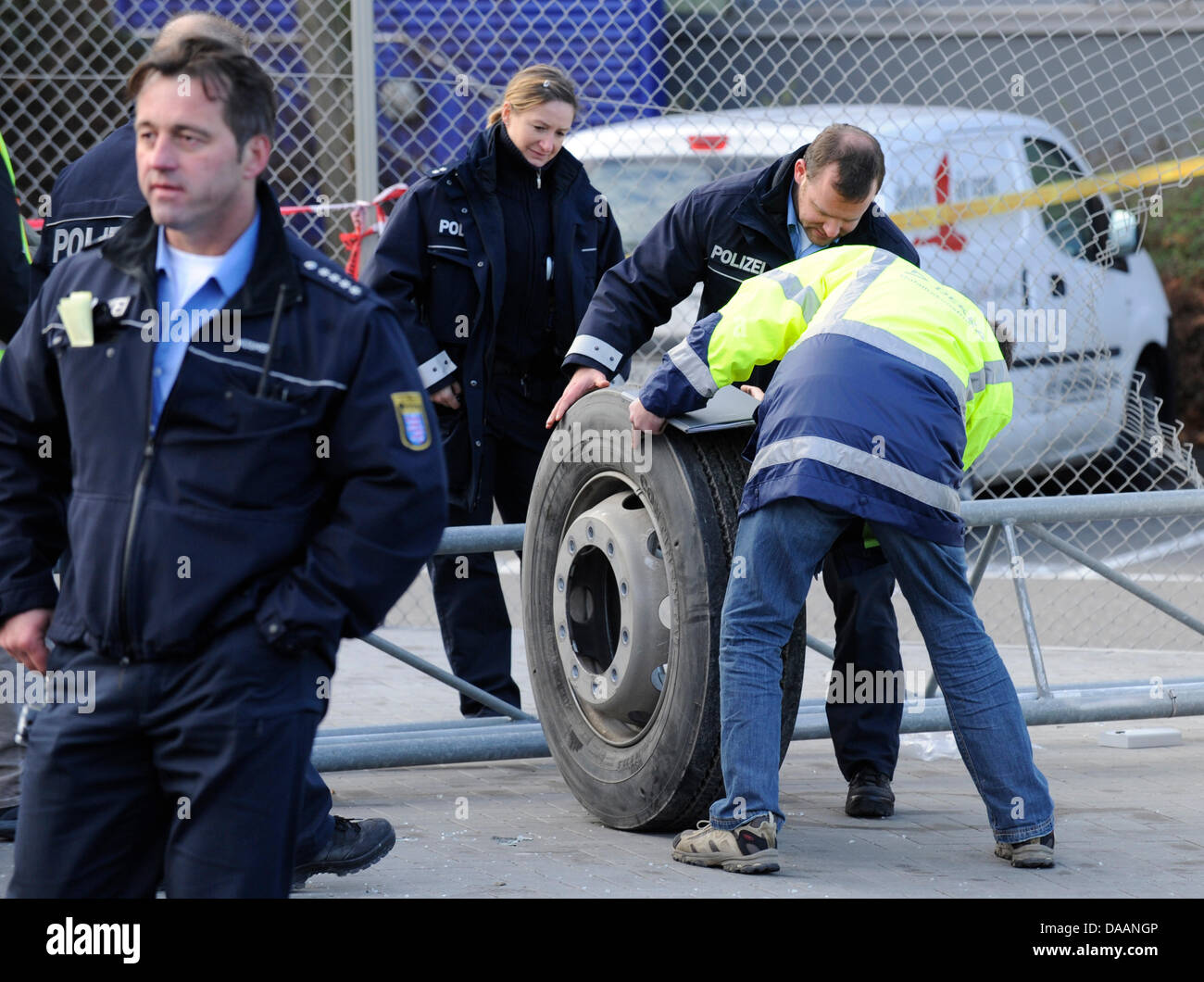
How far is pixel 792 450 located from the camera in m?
4.07

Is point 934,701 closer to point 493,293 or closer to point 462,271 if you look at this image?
point 493,293

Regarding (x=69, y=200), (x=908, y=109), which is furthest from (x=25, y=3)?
(x=69, y=200)

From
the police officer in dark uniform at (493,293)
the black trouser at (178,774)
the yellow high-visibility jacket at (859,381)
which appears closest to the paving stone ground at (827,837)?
the police officer in dark uniform at (493,293)

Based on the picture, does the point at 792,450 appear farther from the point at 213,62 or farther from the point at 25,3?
the point at 25,3

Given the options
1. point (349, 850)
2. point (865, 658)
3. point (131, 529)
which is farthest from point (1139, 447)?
point (131, 529)

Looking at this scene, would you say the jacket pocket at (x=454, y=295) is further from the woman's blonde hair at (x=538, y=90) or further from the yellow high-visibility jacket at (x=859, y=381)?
the yellow high-visibility jacket at (x=859, y=381)

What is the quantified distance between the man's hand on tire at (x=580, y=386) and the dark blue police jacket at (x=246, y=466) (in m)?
2.13

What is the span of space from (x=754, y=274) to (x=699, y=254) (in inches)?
6.7

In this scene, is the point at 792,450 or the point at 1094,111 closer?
the point at 792,450

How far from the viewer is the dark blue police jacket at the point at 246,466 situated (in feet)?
8.45

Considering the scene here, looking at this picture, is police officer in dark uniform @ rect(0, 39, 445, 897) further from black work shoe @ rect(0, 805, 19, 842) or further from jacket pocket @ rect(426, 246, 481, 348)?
jacket pocket @ rect(426, 246, 481, 348)

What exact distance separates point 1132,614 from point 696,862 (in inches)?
159

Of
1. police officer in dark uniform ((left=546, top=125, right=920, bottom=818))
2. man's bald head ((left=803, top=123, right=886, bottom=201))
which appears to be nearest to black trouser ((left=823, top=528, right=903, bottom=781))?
police officer in dark uniform ((left=546, top=125, right=920, bottom=818))

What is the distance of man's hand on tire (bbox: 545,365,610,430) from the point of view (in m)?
4.86
